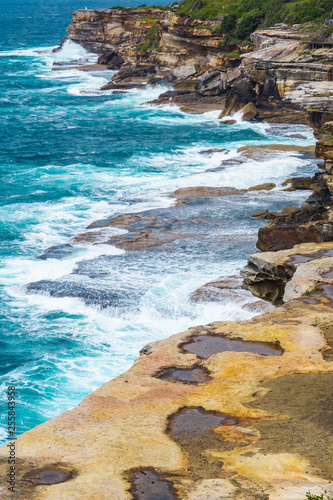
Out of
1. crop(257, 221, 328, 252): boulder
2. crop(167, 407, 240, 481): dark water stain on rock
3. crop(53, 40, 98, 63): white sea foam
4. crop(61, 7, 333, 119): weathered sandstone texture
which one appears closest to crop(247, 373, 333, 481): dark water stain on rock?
crop(167, 407, 240, 481): dark water stain on rock

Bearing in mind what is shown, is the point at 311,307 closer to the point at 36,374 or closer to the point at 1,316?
the point at 36,374

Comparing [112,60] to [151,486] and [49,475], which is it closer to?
[49,475]

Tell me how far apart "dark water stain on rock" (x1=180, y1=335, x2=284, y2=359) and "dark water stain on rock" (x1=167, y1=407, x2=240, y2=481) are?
2.43 metres

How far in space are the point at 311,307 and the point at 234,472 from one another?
22.4ft

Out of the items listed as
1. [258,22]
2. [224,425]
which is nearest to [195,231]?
[224,425]

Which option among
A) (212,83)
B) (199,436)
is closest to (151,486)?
(199,436)

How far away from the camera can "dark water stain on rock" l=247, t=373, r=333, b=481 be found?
9.16m

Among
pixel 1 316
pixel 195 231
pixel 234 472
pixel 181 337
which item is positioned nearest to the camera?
pixel 234 472

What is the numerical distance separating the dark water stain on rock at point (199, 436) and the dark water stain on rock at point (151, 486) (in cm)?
47

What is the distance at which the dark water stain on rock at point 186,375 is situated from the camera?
39.5 feet

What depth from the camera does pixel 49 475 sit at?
8742 millimetres

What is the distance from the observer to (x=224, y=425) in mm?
10281

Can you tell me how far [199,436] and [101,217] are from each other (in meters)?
23.3

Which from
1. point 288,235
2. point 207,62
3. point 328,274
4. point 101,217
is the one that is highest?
point 207,62
